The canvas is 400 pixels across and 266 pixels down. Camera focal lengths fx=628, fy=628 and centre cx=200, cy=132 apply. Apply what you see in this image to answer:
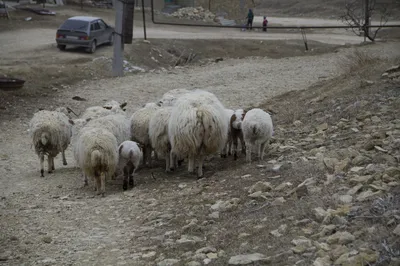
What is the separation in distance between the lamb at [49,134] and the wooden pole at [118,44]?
10379mm

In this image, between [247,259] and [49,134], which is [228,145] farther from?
[247,259]

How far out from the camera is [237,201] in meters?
8.08

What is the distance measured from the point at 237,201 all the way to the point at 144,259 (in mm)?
1690

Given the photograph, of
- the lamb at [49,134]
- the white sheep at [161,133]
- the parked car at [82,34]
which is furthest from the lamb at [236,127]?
the parked car at [82,34]

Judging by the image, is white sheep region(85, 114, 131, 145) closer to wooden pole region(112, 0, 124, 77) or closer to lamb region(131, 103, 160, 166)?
lamb region(131, 103, 160, 166)

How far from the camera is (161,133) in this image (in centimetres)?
1136

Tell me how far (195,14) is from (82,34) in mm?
18526

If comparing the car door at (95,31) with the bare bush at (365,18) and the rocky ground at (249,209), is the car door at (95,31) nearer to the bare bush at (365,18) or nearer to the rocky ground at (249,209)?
the bare bush at (365,18)

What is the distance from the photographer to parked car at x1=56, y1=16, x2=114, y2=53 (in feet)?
85.9

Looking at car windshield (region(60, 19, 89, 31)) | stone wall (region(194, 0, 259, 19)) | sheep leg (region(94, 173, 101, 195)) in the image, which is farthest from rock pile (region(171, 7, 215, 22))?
sheep leg (region(94, 173, 101, 195))

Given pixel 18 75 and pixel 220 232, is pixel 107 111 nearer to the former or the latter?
pixel 220 232

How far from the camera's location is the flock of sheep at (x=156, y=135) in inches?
407

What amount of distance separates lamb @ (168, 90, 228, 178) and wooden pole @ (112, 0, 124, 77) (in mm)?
12150

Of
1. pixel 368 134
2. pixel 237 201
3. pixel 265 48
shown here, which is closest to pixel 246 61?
pixel 265 48
